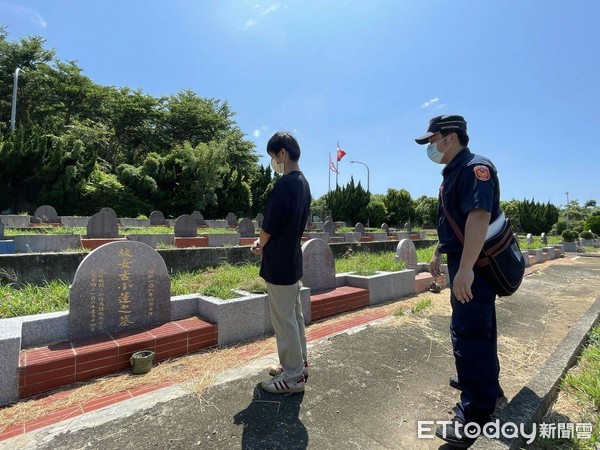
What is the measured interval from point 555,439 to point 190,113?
1313 inches

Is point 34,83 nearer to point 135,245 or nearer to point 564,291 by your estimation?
point 135,245

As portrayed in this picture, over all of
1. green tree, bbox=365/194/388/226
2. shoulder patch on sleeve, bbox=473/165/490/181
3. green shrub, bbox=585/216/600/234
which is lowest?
green shrub, bbox=585/216/600/234

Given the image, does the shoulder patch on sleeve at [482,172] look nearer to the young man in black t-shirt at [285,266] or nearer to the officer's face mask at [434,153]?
the officer's face mask at [434,153]

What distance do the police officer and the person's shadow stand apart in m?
0.88

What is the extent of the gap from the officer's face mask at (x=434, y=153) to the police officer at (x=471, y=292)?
134 mm

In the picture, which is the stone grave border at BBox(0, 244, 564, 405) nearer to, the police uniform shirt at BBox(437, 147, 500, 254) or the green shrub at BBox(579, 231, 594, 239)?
the police uniform shirt at BBox(437, 147, 500, 254)

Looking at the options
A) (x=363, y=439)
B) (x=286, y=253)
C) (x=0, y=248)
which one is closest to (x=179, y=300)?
(x=286, y=253)

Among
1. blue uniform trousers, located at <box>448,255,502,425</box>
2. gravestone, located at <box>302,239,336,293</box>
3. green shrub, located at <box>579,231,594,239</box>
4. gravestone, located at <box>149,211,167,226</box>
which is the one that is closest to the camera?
blue uniform trousers, located at <box>448,255,502,425</box>

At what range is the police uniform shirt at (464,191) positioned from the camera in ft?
6.11

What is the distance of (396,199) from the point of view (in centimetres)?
4253

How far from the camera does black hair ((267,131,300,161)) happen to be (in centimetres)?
260

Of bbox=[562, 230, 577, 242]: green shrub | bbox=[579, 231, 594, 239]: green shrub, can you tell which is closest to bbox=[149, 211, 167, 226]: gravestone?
bbox=[562, 230, 577, 242]: green shrub

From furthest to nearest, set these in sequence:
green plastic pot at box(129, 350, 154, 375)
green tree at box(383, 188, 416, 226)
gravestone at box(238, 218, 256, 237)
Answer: green tree at box(383, 188, 416, 226) → gravestone at box(238, 218, 256, 237) → green plastic pot at box(129, 350, 154, 375)

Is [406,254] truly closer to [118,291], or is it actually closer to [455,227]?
[455,227]
